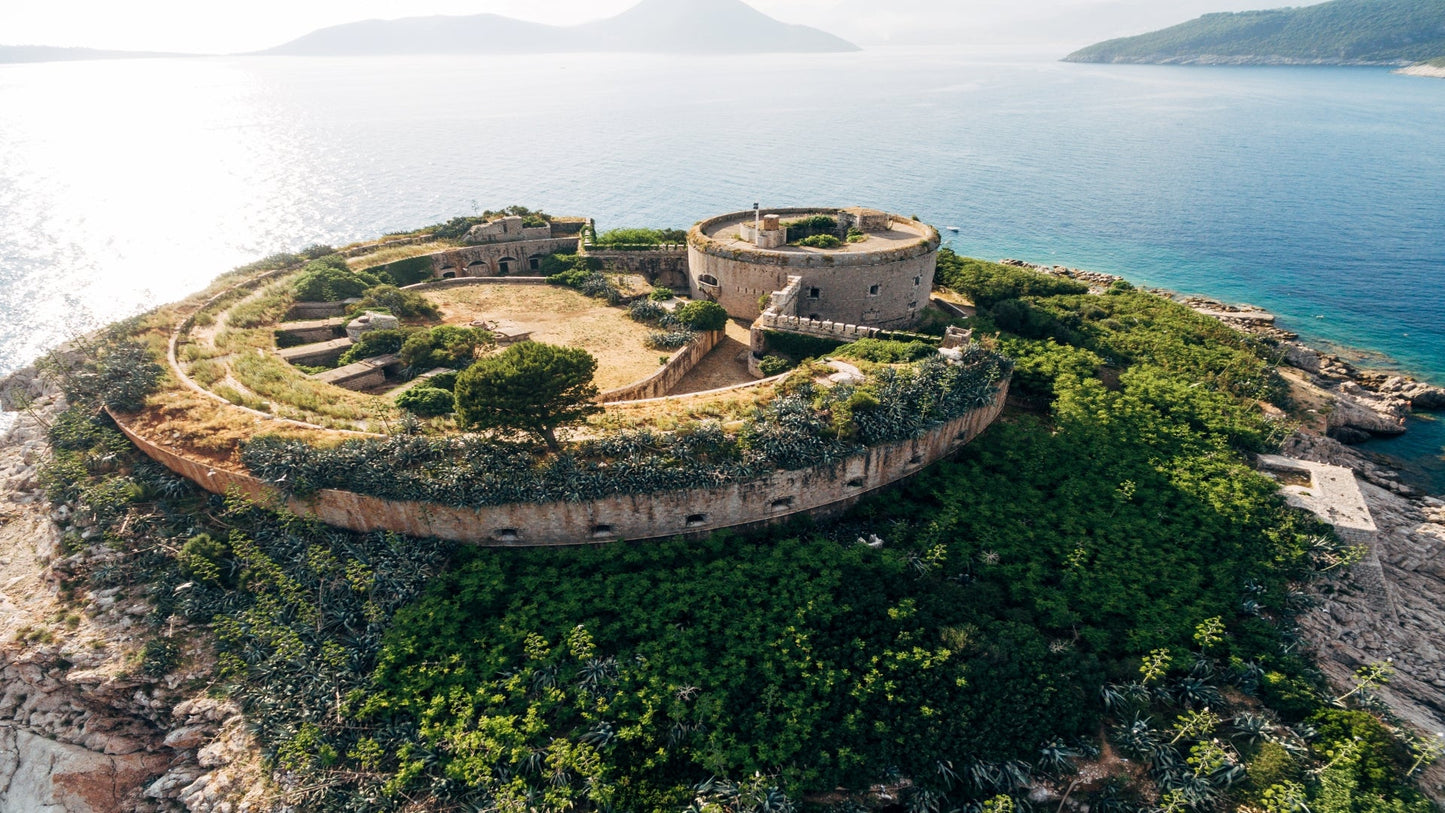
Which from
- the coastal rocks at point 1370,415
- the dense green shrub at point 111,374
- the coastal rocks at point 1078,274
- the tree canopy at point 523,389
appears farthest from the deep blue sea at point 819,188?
the tree canopy at point 523,389

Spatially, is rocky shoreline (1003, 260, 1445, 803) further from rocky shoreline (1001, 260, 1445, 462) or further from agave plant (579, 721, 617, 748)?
agave plant (579, 721, 617, 748)

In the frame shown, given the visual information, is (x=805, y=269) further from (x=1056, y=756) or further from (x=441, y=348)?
(x=1056, y=756)

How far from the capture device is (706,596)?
69.5 feet

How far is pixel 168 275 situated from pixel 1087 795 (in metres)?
89.0

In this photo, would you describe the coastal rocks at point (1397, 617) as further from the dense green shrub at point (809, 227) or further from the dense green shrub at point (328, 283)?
the dense green shrub at point (328, 283)

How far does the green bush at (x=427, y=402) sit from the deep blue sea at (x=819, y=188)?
32.2 meters

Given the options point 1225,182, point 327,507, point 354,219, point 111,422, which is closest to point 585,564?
point 327,507

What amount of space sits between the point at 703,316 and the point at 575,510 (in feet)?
50.8

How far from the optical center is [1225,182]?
10125cm

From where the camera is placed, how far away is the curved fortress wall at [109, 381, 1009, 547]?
22484 mm

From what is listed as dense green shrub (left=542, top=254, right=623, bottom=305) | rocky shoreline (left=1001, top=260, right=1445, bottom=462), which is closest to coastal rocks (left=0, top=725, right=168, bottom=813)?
dense green shrub (left=542, top=254, right=623, bottom=305)

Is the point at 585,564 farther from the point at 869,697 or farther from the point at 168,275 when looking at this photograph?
the point at 168,275

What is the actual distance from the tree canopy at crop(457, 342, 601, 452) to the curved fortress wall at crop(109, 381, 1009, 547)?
3.02 meters

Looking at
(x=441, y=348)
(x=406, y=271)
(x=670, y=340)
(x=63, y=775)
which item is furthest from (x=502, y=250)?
(x=63, y=775)
